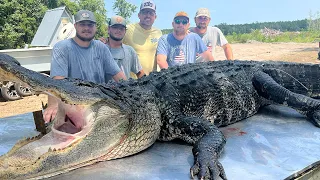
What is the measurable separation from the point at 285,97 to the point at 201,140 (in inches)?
53.4

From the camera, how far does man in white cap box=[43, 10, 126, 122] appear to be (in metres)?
3.68

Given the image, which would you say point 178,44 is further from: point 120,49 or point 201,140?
point 201,140

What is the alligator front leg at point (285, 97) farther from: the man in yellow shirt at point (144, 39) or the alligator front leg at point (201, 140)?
the man in yellow shirt at point (144, 39)

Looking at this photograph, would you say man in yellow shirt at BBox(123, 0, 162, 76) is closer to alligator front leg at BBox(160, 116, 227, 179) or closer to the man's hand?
the man's hand

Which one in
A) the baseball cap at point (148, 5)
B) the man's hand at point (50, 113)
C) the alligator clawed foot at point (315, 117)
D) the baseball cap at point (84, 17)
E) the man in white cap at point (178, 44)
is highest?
the baseball cap at point (148, 5)

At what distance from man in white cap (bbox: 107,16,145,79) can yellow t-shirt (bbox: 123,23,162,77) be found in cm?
50

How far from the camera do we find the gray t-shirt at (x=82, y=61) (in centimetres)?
367

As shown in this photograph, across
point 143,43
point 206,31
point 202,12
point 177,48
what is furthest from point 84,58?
point 206,31

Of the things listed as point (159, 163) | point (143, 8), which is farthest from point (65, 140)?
point (143, 8)

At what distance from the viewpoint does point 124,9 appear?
3225 cm

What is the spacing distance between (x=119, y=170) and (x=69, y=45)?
224cm

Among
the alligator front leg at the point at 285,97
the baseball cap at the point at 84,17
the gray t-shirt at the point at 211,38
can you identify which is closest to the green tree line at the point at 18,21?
the gray t-shirt at the point at 211,38

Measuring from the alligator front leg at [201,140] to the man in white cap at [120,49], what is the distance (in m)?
2.03

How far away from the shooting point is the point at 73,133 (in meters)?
1.97
